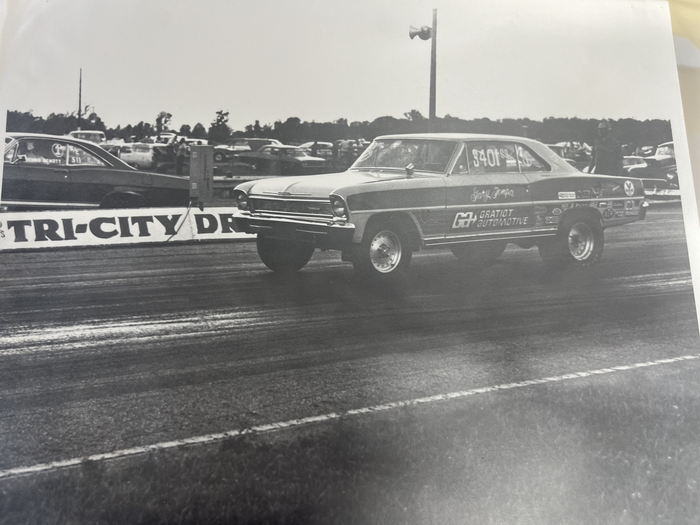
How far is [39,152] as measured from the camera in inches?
58.3

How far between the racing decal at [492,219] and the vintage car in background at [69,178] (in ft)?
2.47

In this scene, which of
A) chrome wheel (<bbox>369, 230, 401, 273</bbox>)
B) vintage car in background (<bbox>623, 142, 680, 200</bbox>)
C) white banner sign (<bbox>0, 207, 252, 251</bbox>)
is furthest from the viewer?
vintage car in background (<bbox>623, 142, 680, 200</bbox>)

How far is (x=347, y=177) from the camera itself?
164 centimetres

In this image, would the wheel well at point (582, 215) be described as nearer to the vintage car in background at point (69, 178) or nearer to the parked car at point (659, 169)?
the parked car at point (659, 169)

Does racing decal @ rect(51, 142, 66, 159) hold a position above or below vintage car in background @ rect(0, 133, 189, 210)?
above

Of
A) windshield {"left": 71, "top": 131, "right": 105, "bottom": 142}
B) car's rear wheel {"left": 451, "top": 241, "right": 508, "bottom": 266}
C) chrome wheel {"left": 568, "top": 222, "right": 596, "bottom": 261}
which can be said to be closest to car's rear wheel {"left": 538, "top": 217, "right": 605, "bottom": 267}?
chrome wheel {"left": 568, "top": 222, "right": 596, "bottom": 261}

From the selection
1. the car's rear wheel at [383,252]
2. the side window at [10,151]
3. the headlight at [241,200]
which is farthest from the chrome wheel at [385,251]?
the side window at [10,151]

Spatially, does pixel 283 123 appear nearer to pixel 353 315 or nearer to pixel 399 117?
pixel 399 117

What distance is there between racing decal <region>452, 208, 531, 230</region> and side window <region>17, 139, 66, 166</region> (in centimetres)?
98

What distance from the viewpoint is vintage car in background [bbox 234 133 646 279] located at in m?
1.60

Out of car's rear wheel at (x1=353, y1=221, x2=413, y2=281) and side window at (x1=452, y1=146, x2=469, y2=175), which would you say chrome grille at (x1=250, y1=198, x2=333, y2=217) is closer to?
car's rear wheel at (x1=353, y1=221, x2=413, y2=281)

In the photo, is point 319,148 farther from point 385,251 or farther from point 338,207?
point 385,251

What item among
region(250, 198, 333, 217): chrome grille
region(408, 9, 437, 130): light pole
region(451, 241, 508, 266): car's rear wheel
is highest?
region(408, 9, 437, 130): light pole

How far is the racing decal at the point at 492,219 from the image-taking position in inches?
68.2
